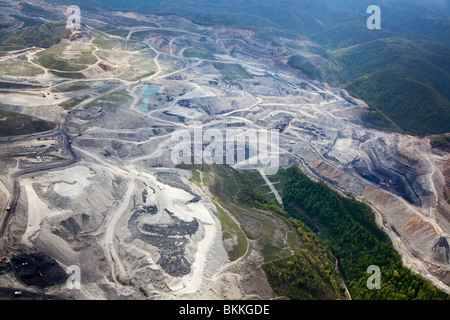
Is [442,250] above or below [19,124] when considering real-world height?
below

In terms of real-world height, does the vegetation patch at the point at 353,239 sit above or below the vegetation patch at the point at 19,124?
below

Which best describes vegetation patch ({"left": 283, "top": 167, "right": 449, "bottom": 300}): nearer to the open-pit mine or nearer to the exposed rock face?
the open-pit mine

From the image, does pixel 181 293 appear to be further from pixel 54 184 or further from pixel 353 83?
pixel 353 83

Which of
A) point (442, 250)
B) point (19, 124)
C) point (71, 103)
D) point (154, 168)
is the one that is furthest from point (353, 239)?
point (71, 103)

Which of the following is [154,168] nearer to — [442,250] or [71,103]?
[71,103]

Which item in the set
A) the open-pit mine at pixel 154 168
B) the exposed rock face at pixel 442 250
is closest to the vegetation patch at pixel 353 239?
the open-pit mine at pixel 154 168

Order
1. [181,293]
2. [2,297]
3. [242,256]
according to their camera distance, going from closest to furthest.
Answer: [2,297], [181,293], [242,256]

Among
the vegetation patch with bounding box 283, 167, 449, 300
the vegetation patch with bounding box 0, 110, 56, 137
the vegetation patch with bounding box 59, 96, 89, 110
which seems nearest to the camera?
the vegetation patch with bounding box 283, 167, 449, 300

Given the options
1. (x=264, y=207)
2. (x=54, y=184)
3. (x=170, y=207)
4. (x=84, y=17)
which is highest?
(x=84, y=17)

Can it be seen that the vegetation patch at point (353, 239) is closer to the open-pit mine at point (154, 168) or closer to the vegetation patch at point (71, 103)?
the open-pit mine at point (154, 168)

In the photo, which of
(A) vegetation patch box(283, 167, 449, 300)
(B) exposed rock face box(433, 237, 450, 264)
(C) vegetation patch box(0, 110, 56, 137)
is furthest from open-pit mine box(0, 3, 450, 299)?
(A) vegetation patch box(283, 167, 449, 300)

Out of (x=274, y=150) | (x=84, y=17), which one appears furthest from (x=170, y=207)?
(x=84, y=17)
